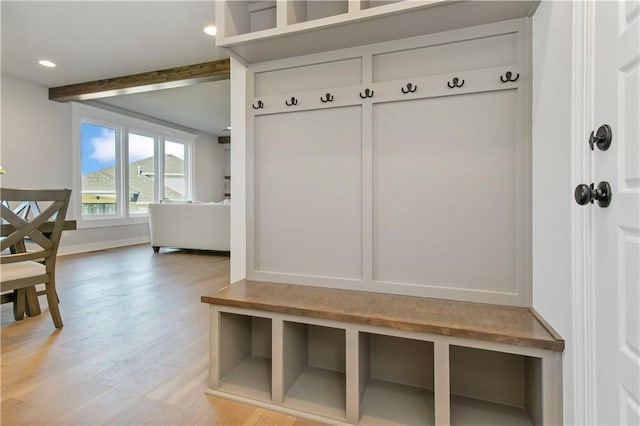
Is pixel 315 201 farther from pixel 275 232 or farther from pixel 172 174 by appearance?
pixel 172 174

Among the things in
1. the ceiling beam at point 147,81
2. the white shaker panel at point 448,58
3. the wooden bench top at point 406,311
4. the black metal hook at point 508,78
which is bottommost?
the wooden bench top at point 406,311

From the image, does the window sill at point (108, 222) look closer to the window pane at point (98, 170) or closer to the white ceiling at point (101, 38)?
the window pane at point (98, 170)

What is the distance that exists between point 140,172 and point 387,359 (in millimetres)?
6349

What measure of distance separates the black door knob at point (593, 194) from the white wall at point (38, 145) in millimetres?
5600

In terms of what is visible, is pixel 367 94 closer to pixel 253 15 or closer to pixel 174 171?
pixel 253 15

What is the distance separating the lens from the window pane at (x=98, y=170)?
209 inches

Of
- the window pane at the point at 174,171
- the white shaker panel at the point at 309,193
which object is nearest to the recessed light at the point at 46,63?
the window pane at the point at 174,171

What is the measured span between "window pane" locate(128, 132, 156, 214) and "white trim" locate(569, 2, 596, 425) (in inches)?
262

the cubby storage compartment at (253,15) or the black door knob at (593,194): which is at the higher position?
the cubby storage compartment at (253,15)

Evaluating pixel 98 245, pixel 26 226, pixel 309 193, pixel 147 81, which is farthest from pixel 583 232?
pixel 98 245

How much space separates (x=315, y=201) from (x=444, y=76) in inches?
33.0

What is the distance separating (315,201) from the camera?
1710 millimetres

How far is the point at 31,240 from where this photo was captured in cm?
207

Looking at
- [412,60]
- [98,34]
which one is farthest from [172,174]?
[412,60]
